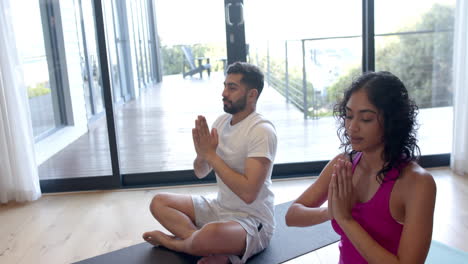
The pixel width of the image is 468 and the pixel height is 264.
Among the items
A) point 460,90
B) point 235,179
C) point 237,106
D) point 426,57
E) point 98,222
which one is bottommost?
point 98,222

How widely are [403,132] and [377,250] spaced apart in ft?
1.00

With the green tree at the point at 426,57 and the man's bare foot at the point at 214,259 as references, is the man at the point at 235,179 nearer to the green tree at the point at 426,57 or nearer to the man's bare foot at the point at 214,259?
the man's bare foot at the point at 214,259

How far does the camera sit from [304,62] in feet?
12.4

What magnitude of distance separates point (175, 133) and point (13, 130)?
1.29 meters

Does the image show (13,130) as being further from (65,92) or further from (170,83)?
(170,83)

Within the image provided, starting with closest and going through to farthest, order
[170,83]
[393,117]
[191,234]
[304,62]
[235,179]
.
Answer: [393,117], [235,179], [191,234], [170,83], [304,62]

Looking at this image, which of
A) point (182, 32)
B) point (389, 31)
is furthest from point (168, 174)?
point (389, 31)

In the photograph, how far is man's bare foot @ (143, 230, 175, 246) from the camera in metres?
2.19

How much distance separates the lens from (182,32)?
3303mm

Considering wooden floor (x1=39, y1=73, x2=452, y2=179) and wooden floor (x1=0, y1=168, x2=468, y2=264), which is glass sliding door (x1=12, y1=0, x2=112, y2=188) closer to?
wooden floor (x1=39, y1=73, x2=452, y2=179)

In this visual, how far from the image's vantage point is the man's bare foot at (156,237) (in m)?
2.19

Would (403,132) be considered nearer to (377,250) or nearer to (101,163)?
(377,250)

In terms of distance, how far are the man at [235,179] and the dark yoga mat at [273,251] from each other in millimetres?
45

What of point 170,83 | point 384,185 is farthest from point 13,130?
point 384,185
